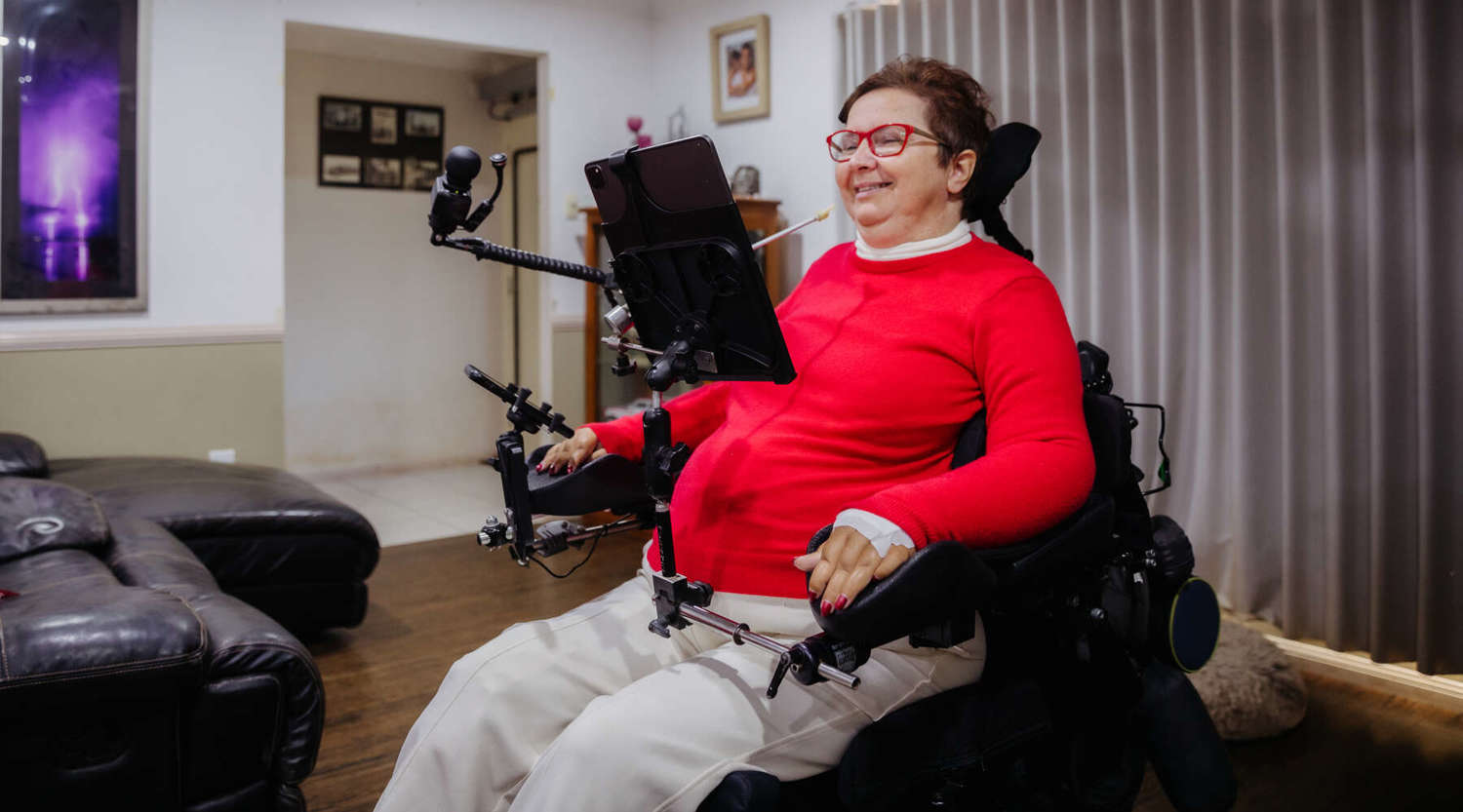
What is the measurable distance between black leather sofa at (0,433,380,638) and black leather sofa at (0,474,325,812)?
779 mm

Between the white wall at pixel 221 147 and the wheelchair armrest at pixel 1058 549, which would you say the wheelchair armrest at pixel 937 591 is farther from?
the white wall at pixel 221 147

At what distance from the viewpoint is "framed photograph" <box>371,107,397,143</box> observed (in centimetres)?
596

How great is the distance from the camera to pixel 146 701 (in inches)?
72.8

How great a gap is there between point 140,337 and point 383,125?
2.26 metres

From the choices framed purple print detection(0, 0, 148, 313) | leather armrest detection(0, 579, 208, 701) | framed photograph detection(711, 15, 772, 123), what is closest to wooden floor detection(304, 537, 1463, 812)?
leather armrest detection(0, 579, 208, 701)

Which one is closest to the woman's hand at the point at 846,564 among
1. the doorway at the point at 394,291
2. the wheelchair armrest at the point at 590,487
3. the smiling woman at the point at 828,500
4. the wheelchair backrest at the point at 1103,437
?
the smiling woman at the point at 828,500

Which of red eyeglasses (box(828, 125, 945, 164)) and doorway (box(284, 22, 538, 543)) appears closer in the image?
red eyeglasses (box(828, 125, 945, 164))

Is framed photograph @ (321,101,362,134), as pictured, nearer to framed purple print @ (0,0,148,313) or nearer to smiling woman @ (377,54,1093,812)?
framed purple print @ (0,0,148,313)

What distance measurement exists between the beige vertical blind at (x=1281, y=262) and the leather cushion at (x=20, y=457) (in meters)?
3.03

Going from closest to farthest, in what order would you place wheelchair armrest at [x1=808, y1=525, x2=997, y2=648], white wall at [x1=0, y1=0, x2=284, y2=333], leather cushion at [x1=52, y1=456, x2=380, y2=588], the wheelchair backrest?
wheelchair armrest at [x1=808, y1=525, x2=997, y2=648], the wheelchair backrest, leather cushion at [x1=52, y1=456, x2=380, y2=588], white wall at [x1=0, y1=0, x2=284, y2=333]

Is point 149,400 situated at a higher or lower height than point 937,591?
higher

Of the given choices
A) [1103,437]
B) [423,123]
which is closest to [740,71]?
[423,123]

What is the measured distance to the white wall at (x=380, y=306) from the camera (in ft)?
19.2

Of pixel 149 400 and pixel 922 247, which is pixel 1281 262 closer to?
pixel 922 247
